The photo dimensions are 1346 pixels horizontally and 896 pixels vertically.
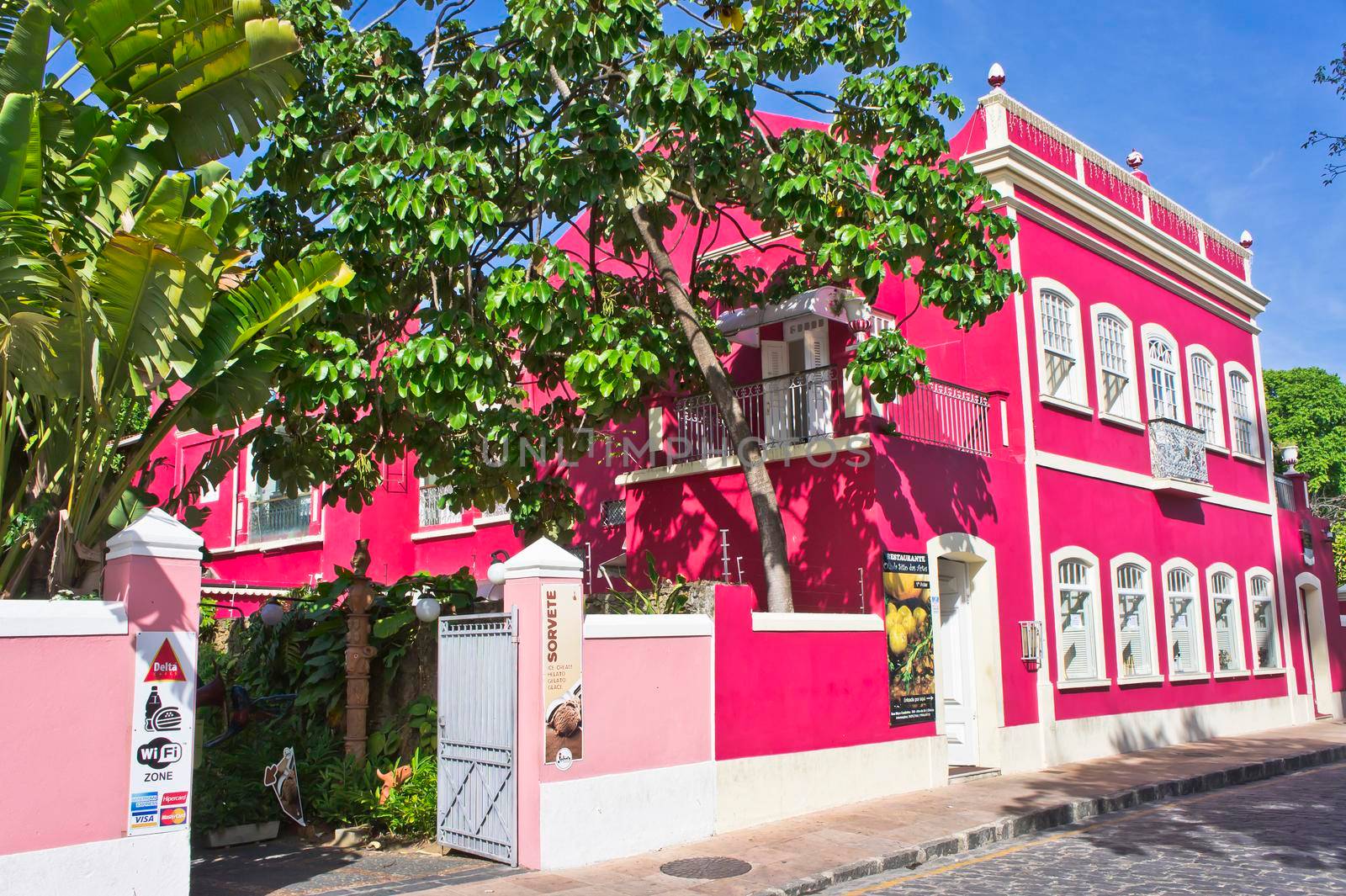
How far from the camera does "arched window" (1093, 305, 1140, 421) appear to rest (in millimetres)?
17438

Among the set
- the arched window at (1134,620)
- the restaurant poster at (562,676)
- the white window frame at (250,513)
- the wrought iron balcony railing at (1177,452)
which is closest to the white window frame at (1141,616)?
the arched window at (1134,620)

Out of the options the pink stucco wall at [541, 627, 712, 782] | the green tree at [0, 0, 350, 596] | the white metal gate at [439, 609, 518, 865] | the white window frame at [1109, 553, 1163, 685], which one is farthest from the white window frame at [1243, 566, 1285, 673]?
the green tree at [0, 0, 350, 596]

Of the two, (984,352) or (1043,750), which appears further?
(984,352)

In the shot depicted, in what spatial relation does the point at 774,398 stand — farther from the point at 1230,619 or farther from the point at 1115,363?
the point at 1230,619

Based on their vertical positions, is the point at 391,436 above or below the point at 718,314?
below

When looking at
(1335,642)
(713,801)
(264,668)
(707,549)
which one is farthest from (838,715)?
(1335,642)

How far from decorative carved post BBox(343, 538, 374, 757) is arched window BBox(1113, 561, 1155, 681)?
10961mm

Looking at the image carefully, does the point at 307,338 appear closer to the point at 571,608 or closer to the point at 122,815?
the point at 571,608

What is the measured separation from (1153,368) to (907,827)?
11320mm

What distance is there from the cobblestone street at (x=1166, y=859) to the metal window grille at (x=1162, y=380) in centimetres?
788

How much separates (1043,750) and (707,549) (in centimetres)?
508

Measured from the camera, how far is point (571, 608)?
9.28 metres

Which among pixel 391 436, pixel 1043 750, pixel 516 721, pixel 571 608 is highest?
pixel 391 436

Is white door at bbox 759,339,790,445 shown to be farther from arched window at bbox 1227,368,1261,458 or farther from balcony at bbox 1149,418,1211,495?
arched window at bbox 1227,368,1261,458
